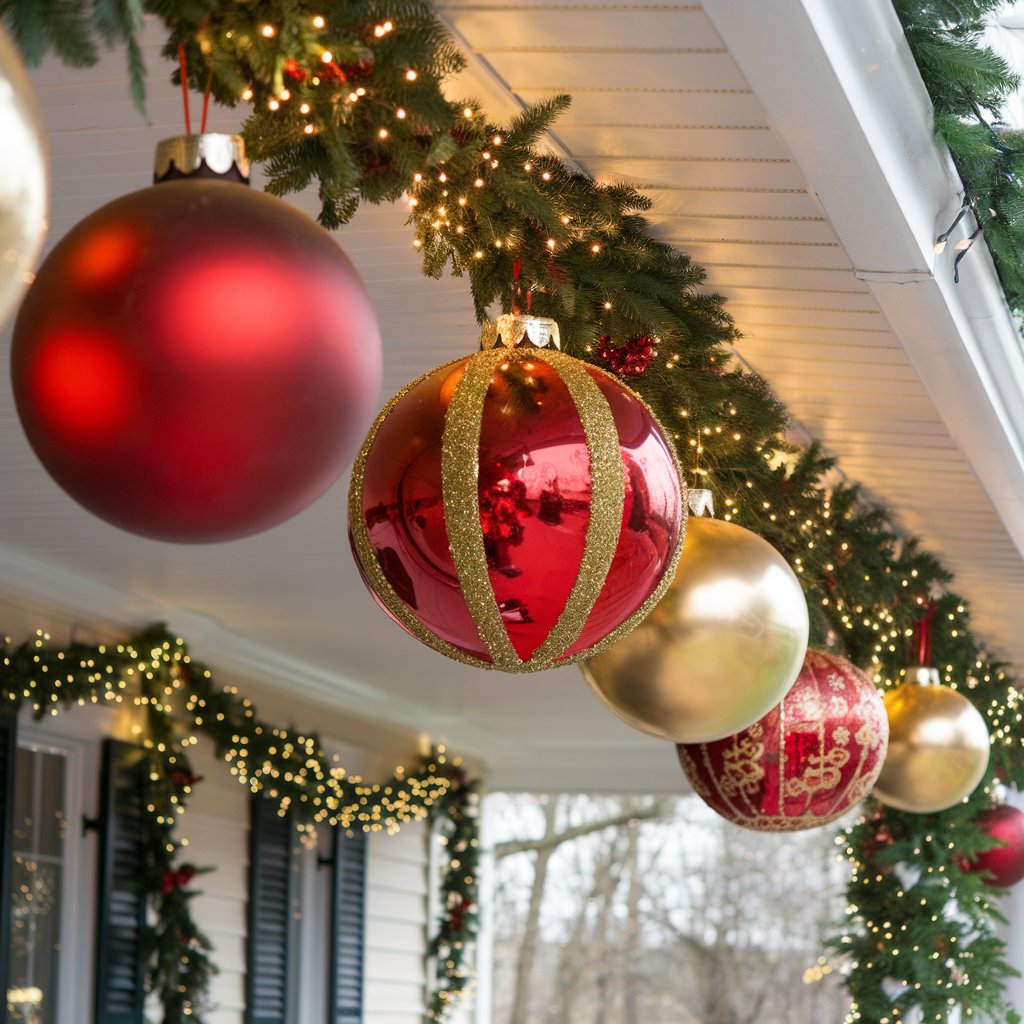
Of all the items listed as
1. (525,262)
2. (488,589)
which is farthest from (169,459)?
(525,262)

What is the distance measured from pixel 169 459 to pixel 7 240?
14.6 inches

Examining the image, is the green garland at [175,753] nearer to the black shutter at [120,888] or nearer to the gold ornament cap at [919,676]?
the black shutter at [120,888]

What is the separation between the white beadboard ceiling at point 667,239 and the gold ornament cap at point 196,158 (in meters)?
0.68

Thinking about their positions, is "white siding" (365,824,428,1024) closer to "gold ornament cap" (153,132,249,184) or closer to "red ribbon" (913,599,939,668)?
"red ribbon" (913,599,939,668)

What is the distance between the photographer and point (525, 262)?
2295mm

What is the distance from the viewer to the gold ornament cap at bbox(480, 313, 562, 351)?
6.50 feet

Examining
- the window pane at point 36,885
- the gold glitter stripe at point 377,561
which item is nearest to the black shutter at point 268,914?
the window pane at point 36,885

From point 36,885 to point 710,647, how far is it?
4821mm

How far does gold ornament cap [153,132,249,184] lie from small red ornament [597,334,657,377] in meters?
1.26

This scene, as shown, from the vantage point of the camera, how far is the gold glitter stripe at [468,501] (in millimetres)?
1715

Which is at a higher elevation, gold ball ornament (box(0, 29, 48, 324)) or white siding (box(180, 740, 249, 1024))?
gold ball ornament (box(0, 29, 48, 324))

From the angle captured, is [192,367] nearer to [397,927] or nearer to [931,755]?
[931,755]

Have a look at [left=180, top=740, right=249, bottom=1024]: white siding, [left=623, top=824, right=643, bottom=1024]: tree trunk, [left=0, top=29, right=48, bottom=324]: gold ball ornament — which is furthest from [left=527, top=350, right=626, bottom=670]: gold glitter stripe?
[left=623, top=824, right=643, bottom=1024]: tree trunk

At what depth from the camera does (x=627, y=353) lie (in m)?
2.63
